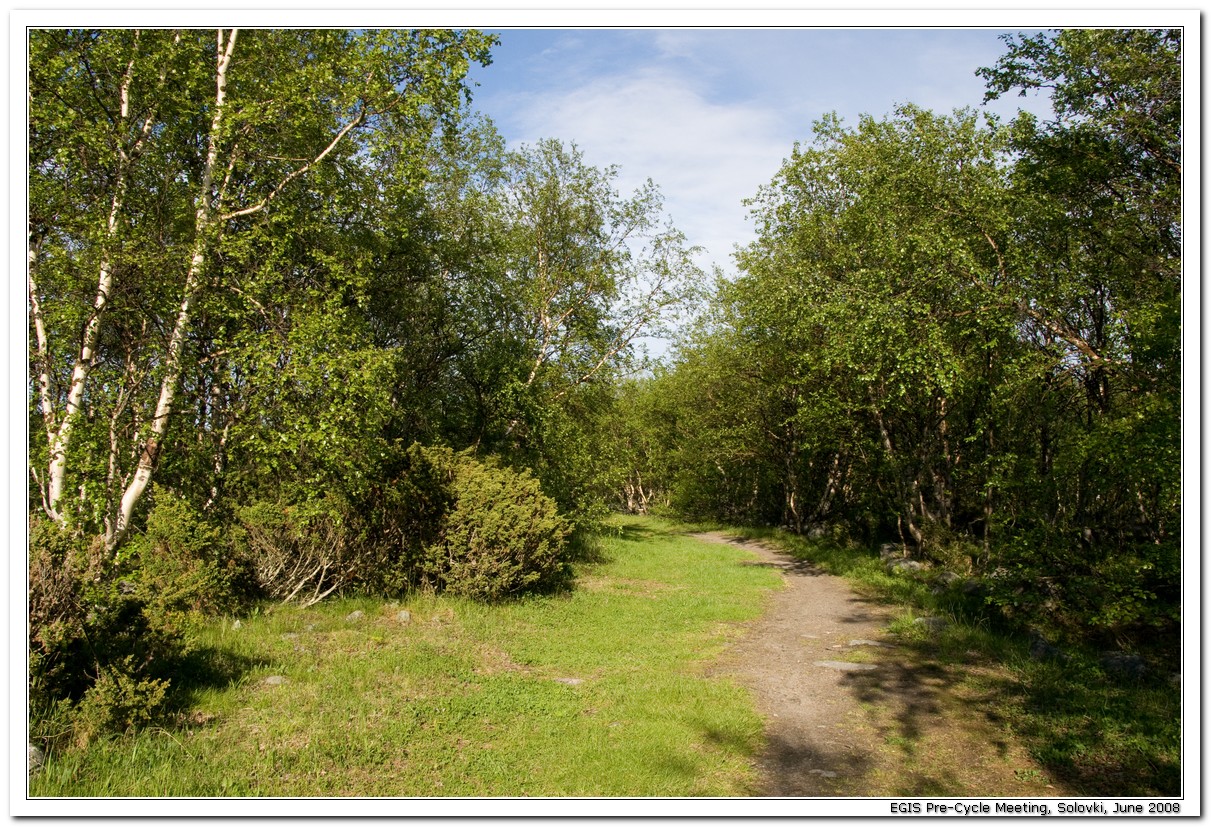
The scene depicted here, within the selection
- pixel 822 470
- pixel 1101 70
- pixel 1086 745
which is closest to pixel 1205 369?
pixel 1086 745

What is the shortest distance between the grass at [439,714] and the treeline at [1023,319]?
5.47 meters

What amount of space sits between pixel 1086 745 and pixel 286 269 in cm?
1401

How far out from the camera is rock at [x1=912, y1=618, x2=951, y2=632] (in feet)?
39.6

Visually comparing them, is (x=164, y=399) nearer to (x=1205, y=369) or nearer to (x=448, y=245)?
(x=448, y=245)

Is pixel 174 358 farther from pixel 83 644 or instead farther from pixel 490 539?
pixel 490 539

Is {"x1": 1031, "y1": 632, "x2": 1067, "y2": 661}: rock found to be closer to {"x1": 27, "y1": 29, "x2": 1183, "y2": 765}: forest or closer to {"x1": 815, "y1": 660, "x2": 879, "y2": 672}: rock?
{"x1": 27, "y1": 29, "x2": 1183, "y2": 765}: forest

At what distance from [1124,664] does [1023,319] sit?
643 cm

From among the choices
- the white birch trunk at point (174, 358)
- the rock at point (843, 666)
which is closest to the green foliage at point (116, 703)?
the white birch trunk at point (174, 358)

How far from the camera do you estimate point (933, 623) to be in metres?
12.3

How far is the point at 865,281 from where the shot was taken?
1499 cm

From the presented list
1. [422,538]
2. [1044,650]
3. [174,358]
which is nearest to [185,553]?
[174,358]

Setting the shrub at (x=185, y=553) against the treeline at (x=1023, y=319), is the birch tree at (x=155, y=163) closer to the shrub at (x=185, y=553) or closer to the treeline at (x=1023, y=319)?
the shrub at (x=185, y=553)

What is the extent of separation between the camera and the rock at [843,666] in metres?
10.0

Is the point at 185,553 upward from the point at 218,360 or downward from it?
downward
